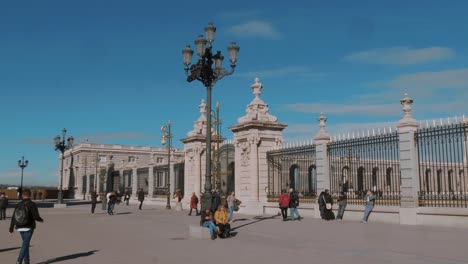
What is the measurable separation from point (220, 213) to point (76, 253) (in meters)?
4.55

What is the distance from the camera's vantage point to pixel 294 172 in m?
24.0

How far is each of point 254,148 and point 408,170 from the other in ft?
29.3

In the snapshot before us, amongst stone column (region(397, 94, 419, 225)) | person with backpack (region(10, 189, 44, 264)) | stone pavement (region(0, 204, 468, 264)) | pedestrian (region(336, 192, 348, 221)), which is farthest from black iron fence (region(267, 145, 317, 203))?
person with backpack (region(10, 189, 44, 264))

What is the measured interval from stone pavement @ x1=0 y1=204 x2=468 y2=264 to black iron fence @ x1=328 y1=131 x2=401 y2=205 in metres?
2.68

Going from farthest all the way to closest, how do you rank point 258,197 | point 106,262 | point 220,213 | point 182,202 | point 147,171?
1. point 147,171
2. point 182,202
3. point 258,197
4. point 220,213
5. point 106,262

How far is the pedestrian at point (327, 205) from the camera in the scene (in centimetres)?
1984

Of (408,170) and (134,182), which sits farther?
(134,182)

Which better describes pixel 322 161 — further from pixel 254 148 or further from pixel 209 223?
pixel 209 223

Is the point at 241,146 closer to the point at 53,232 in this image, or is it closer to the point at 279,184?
the point at 279,184

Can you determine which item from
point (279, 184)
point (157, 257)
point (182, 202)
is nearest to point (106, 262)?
point (157, 257)

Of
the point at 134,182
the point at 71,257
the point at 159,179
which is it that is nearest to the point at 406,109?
the point at 71,257

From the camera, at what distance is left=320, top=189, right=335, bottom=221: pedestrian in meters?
19.8

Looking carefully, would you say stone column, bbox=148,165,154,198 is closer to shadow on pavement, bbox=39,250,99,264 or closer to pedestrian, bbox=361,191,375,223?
pedestrian, bbox=361,191,375,223

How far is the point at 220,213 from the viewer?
1427cm
